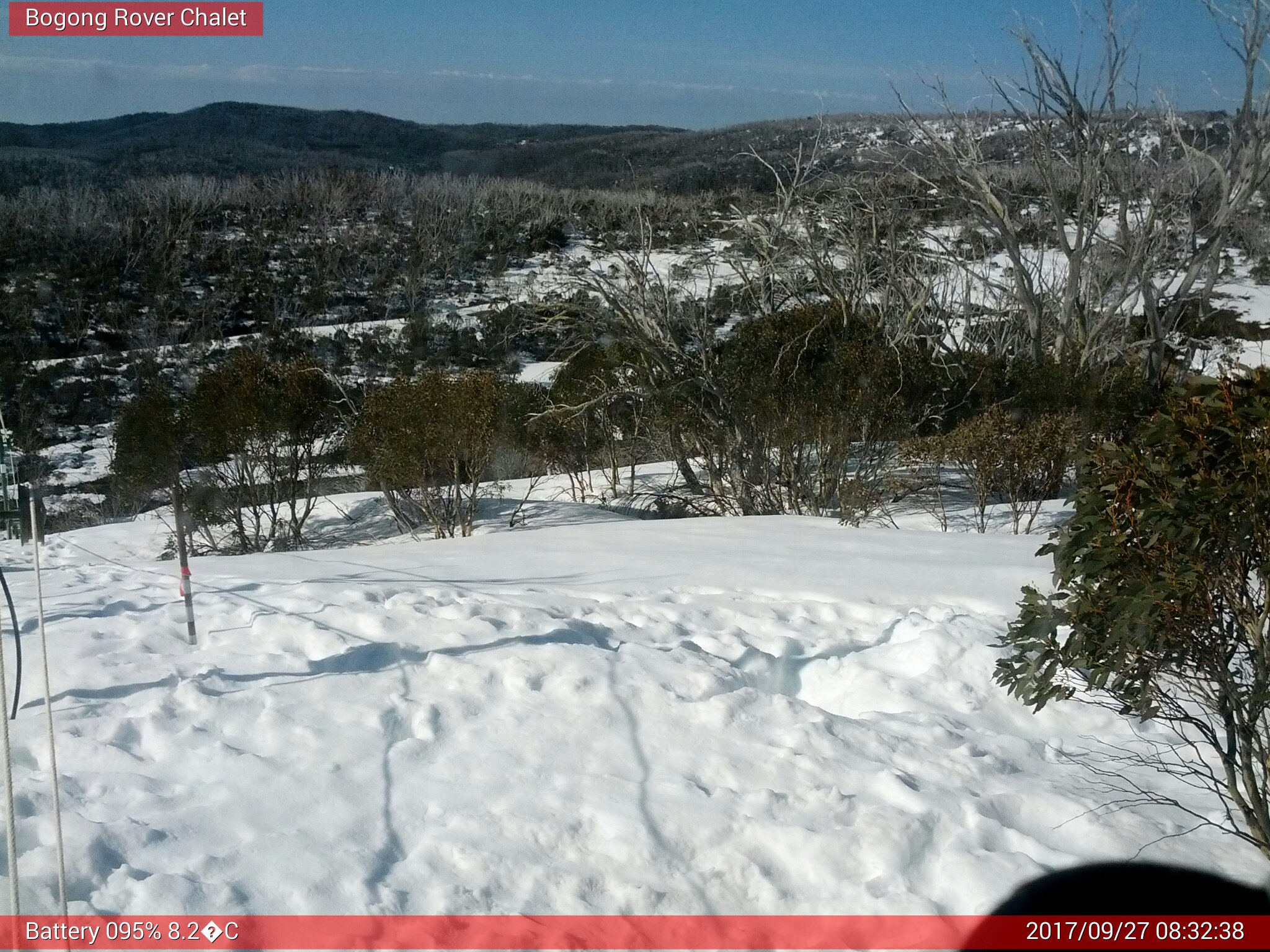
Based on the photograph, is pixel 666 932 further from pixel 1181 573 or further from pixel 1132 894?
pixel 1181 573

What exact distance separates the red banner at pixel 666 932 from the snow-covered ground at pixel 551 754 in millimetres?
50

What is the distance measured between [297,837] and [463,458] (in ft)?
30.9

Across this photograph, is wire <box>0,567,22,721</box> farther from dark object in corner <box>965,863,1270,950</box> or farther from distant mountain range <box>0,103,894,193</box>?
distant mountain range <box>0,103,894,193</box>

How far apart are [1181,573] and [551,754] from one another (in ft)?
6.72

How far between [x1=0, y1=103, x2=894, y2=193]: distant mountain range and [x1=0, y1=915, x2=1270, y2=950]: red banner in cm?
3440

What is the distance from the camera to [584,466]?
700 inches

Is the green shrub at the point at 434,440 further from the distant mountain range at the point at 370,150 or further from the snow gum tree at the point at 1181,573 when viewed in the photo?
the distant mountain range at the point at 370,150

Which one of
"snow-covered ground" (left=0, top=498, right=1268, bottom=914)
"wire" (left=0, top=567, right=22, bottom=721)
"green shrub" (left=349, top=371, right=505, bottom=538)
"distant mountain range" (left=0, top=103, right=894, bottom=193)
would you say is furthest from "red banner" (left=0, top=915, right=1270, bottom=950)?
"distant mountain range" (left=0, top=103, right=894, bottom=193)

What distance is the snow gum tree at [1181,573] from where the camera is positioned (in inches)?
102

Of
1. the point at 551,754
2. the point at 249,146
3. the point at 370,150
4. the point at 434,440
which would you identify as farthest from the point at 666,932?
the point at 370,150

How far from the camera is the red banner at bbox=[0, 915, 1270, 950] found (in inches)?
95.0

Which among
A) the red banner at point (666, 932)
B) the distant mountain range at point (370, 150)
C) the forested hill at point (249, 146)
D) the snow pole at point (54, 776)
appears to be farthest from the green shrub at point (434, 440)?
the distant mountain range at point (370, 150)

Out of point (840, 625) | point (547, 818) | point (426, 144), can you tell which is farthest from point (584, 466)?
point (426, 144)

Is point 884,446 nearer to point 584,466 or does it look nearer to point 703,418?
point 703,418
